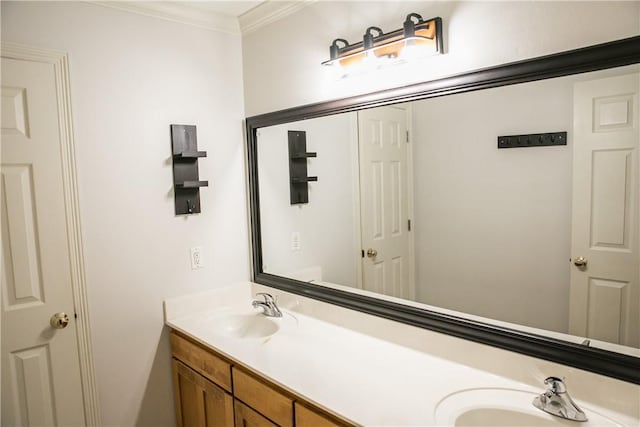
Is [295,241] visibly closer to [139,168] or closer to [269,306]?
[269,306]

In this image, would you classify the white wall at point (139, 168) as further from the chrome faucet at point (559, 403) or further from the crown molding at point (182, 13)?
the chrome faucet at point (559, 403)

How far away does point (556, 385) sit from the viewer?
1229 mm

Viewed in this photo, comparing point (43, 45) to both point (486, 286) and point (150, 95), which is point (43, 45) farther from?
point (486, 286)

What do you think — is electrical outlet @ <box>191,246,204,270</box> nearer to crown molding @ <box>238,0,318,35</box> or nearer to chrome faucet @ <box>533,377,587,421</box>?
crown molding @ <box>238,0,318,35</box>

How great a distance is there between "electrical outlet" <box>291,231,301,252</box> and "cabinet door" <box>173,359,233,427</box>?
0.79 meters

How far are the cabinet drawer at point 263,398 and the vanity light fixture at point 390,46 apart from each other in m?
1.33

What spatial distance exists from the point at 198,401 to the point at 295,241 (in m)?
0.92

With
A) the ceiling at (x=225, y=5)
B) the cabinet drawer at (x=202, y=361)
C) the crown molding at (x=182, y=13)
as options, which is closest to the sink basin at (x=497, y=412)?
the cabinet drawer at (x=202, y=361)

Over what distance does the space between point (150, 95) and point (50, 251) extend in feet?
2.83

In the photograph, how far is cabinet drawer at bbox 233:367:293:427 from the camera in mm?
1508

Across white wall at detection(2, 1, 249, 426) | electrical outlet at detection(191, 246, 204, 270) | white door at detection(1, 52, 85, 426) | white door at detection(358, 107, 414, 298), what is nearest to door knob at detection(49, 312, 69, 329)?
white door at detection(1, 52, 85, 426)

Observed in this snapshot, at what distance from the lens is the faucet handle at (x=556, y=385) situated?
122cm

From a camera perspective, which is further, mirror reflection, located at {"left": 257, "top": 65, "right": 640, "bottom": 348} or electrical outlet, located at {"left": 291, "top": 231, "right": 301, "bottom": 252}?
electrical outlet, located at {"left": 291, "top": 231, "right": 301, "bottom": 252}

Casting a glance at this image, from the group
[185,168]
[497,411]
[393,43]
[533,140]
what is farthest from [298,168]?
[497,411]
